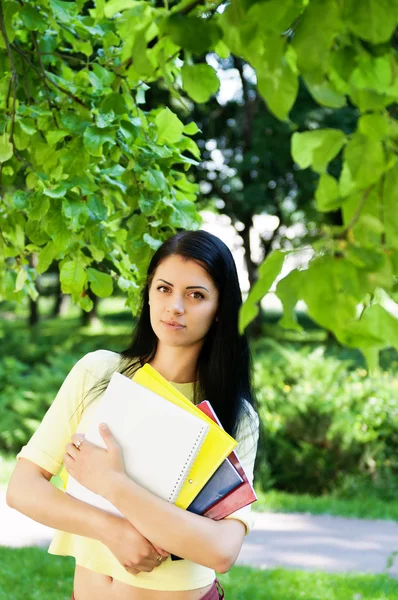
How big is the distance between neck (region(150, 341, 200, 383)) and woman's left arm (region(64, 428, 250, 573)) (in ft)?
1.34

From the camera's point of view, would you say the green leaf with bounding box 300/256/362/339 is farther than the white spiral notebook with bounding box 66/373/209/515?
No

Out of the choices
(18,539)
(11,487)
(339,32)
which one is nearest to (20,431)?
(18,539)

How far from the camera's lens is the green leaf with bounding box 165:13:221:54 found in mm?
1268

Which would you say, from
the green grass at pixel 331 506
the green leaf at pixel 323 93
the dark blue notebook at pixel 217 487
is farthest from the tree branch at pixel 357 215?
the green grass at pixel 331 506

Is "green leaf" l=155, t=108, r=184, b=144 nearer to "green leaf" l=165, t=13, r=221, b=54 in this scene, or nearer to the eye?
the eye

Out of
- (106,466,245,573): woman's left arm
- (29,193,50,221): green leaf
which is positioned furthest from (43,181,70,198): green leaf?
(106,466,245,573): woman's left arm

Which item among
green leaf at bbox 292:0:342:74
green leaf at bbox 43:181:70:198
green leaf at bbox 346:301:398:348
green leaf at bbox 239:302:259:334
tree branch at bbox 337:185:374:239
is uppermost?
green leaf at bbox 292:0:342:74

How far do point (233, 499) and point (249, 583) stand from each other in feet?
9.95

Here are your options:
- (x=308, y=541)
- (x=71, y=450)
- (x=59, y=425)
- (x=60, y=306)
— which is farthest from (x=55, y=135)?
(x=60, y=306)

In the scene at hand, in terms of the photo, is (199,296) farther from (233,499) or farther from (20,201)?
(20,201)

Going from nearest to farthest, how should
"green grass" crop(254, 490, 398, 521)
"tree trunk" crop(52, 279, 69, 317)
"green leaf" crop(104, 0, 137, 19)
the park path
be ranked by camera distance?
"green leaf" crop(104, 0, 137, 19), the park path, "green grass" crop(254, 490, 398, 521), "tree trunk" crop(52, 279, 69, 317)

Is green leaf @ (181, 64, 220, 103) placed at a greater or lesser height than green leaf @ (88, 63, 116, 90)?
greater

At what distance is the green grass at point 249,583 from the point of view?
4457 mm

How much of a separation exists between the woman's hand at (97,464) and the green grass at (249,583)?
2776 millimetres
